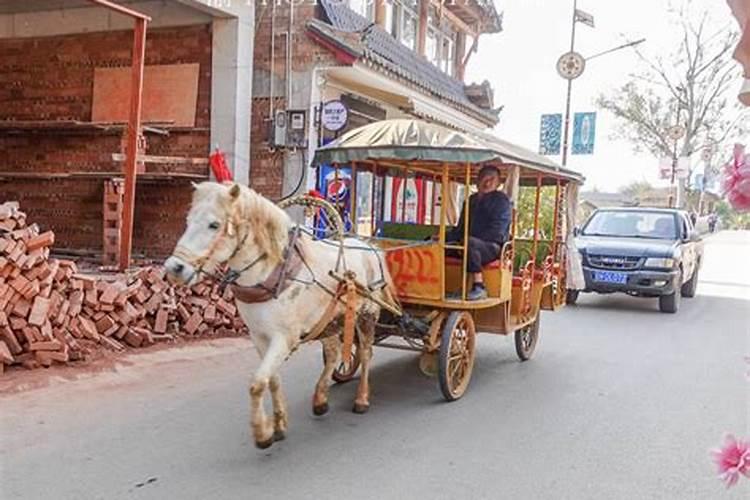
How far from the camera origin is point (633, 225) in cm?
1336

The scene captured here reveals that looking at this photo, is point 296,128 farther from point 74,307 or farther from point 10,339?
point 10,339

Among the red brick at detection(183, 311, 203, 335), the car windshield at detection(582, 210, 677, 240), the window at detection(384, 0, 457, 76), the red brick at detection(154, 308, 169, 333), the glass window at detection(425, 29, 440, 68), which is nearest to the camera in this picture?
the red brick at detection(154, 308, 169, 333)

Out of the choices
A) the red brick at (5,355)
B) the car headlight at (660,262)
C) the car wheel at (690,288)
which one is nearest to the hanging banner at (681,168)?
the car wheel at (690,288)

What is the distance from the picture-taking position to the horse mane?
4.16 meters

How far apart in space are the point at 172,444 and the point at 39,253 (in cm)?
276

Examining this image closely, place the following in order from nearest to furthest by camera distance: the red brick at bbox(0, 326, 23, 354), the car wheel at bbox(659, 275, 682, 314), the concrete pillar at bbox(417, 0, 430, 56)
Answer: the red brick at bbox(0, 326, 23, 354)
the car wheel at bbox(659, 275, 682, 314)
the concrete pillar at bbox(417, 0, 430, 56)

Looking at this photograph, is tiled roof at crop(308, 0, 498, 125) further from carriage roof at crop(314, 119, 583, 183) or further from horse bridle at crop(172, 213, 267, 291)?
horse bridle at crop(172, 213, 267, 291)

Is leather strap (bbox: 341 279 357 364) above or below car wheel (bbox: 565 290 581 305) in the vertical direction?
above

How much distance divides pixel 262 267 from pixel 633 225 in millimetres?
10580

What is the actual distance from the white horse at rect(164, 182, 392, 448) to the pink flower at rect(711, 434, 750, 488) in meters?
2.96

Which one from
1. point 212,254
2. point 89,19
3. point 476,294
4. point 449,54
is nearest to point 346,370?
point 476,294

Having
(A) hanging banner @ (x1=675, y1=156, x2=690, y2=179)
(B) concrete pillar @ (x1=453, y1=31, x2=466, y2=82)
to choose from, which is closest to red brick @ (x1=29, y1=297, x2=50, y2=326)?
(B) concrete pillar @ (x1=453, y1=31, x2=466, y2=82)

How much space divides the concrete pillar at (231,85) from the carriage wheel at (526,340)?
4.78 meters

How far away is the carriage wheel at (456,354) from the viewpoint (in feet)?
18.8
